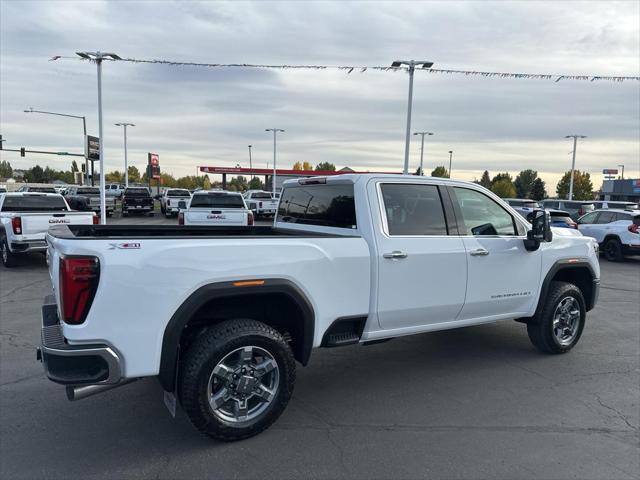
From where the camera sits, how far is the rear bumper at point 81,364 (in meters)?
2.94

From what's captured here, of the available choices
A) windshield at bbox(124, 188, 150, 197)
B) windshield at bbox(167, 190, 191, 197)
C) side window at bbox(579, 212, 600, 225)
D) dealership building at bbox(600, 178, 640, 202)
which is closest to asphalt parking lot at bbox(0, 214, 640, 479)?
side window at bbox(579, 212, 600, 225)

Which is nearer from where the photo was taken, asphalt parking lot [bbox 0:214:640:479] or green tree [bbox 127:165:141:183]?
asphalt parking lot [bbox 0:214:640:479]

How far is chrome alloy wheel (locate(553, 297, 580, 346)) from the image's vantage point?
5.43m

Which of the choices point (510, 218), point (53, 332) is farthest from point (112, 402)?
point (510, 218)

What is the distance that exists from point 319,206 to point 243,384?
1.96 meters

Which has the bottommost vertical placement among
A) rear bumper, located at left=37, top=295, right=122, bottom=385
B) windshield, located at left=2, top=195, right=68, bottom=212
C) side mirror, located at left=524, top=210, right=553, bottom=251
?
rear bumper, located at left=37, top=295, right=122, bottom=385

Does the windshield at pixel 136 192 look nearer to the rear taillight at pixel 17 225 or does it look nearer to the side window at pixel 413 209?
the rear taillight at pixel 17 225

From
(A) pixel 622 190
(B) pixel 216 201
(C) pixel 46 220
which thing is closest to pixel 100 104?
(B) pixel 216 201

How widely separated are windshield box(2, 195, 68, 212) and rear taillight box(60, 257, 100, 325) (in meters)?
9.82

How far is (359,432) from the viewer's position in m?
3.71

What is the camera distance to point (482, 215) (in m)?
4.87

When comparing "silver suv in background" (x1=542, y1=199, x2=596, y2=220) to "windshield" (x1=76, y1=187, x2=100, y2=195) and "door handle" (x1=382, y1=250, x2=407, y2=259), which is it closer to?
"door handle" (x1=382, y1=250, x2=407, y2=259)

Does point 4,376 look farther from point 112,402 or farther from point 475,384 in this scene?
point 475,384

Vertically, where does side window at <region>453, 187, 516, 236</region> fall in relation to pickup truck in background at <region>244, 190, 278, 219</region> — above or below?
above
